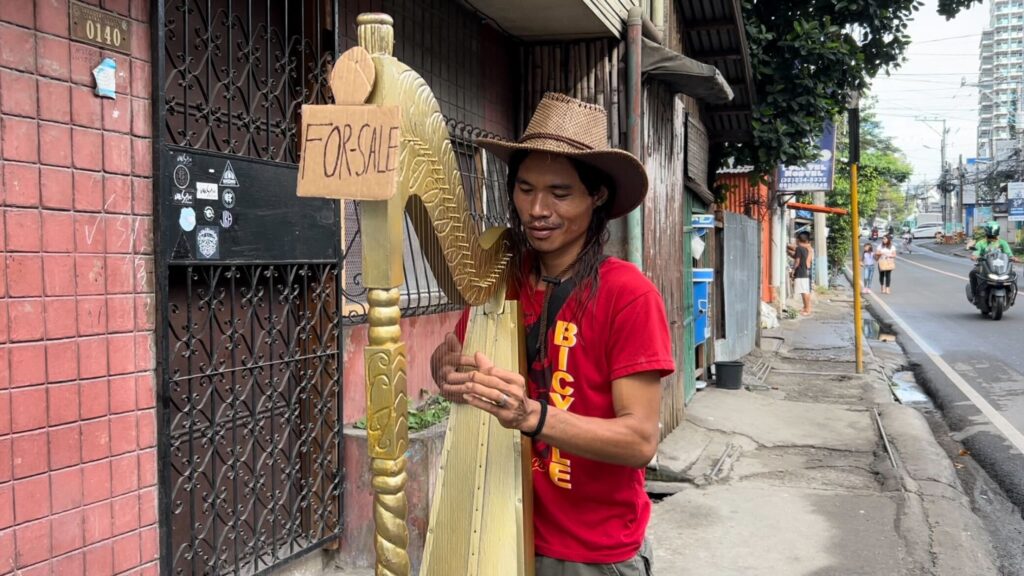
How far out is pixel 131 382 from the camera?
2.88 metres

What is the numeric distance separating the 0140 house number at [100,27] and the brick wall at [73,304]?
0.03 metres

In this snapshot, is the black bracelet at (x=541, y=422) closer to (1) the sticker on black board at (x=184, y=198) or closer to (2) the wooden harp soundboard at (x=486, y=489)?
(2) the wooden harp soundboard at (x=486, y=489)

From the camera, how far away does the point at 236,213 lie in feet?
10.8

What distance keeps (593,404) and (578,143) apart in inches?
22.0

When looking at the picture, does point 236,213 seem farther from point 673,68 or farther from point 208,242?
point 673,68

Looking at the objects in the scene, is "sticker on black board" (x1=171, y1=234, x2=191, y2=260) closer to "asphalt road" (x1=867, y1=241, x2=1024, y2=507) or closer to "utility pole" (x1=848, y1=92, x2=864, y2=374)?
"asphalt road" (x1=867, y1=241, x2=1024, y2=507)

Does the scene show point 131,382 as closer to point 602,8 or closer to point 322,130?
point 322,130

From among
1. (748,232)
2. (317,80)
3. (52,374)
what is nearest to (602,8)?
(317,80)

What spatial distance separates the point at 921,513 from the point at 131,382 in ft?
15.0

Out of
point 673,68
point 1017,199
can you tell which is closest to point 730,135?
point 673,68

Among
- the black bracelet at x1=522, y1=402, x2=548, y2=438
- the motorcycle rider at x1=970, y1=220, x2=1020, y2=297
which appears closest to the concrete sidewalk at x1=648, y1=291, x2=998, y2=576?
the black bracelet at x1=522, y1=402, x2=548, y2=438

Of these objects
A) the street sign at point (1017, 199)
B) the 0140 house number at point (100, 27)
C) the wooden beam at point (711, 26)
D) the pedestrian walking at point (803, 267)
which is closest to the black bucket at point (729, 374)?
the wooden beam at point (711, 26)

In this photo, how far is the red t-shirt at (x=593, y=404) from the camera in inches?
69.7

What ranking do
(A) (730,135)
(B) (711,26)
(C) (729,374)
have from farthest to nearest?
(A) (730,135) → (C) (729,374) → (B) (711,26)
